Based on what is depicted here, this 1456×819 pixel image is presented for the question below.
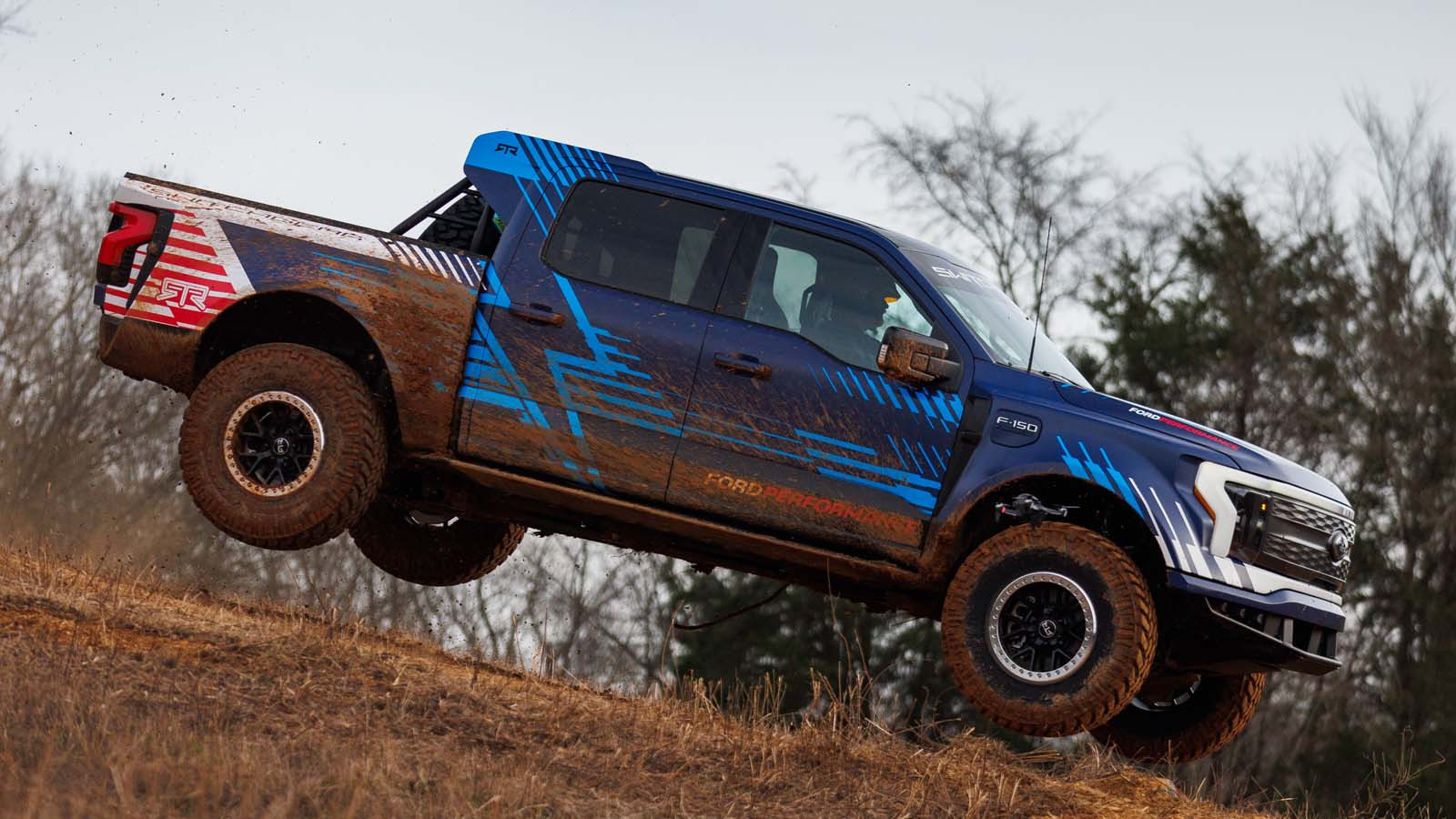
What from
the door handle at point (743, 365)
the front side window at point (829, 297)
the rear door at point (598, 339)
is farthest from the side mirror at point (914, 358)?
the rear door at point (598, 339)

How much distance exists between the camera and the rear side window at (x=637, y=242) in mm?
6852

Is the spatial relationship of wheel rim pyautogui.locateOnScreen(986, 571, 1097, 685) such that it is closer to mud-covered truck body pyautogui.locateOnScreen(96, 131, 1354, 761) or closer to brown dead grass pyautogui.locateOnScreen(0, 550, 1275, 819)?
mud-covered truck body pyautogui.locateOnScreen(96, 131, 1354, 761)

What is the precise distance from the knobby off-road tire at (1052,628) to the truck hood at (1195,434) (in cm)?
56

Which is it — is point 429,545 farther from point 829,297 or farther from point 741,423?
point 829,297

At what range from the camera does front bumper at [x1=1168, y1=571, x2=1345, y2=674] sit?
20.7ft

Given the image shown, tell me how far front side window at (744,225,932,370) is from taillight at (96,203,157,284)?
287 centimetres

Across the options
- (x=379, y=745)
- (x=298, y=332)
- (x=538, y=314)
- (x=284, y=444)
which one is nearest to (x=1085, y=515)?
(x=538, y=314)

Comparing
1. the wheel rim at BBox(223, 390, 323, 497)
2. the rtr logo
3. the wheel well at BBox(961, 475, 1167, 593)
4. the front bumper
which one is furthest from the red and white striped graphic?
the front bumper

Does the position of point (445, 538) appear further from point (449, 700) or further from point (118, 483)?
point (118, 483)

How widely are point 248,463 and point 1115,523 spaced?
3.96 m

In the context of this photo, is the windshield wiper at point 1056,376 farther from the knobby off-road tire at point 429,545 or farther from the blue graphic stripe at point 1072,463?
the knobby off-road tire at point 429,545

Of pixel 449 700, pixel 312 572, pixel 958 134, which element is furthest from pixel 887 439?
pixel 312 572

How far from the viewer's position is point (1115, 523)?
6652mm

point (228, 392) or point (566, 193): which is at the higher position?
point (566, 193)
